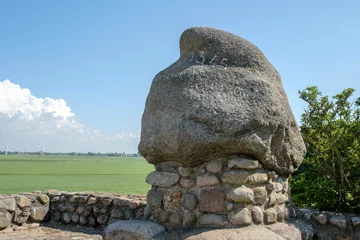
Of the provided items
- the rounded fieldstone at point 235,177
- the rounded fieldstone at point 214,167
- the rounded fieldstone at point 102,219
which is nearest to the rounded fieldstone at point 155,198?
the rounded fieldstone at point 214,167

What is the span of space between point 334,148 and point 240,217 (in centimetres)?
271

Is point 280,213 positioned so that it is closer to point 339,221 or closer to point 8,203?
point 339,221

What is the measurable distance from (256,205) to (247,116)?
0.98 m

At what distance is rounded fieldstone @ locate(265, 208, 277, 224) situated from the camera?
13.7ft

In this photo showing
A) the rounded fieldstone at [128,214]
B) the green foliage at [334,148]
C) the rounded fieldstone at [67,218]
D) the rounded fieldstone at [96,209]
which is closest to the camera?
the green foliage at [334,148]

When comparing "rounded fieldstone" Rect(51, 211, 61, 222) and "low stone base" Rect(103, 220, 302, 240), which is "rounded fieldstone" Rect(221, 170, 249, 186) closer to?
"low stone base" Rect(103, 220, 302, 240)

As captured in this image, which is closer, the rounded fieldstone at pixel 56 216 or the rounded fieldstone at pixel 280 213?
the rounded fieldstone at pixel 280 213

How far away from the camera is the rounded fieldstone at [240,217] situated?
3.92 meters

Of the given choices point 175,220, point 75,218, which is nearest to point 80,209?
point 75,218

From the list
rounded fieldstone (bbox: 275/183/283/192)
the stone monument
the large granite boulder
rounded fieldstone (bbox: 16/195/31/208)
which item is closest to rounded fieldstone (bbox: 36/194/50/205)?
rounded fieldstone (bbox: 16/195/31/208)

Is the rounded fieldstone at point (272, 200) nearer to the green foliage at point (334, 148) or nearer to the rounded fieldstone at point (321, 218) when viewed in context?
the rounded fieldstone at point (321, 218)

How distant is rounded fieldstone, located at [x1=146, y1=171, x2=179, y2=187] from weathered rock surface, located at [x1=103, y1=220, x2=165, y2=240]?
0.46m

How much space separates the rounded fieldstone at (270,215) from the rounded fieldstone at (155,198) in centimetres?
121

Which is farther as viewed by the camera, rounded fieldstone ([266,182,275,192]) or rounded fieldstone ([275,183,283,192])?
rounded fieldstone ([275,183,283,192])
